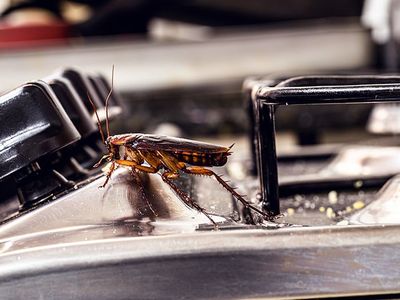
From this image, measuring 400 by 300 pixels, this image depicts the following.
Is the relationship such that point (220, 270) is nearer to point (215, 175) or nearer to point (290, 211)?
point (215, 175)

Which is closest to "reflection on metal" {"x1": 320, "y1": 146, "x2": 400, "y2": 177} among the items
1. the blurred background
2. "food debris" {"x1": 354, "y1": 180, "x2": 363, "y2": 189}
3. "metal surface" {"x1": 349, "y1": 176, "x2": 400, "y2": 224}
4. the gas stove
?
"food debris" {"x1": 354, "y1": 180, "x2": 363, "y2": 189}

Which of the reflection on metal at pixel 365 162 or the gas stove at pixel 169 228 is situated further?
the reflection on metal at pixel 365 162

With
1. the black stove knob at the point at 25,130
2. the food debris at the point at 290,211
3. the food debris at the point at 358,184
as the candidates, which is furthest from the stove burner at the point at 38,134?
the food debris at the point at 358,184

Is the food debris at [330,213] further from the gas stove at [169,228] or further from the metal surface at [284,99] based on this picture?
the metal surface at [284,99]

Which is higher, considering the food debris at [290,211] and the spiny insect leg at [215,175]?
the spiny insect leg at [215,175]

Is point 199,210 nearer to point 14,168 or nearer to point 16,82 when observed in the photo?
point 14,168

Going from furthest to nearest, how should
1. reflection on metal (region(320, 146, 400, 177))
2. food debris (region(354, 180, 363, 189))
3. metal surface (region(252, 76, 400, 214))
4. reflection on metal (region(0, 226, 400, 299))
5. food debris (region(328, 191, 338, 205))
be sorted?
reflection on metal (region(320, 146, 400, 177)) → food debris (region(354, 180, 363, 189)) → food debris (region(328, 191, 338, 205)) → metal surface (region(252, 76, 400, 214)) → reflection on metal (region(0, 226, 400, 299))

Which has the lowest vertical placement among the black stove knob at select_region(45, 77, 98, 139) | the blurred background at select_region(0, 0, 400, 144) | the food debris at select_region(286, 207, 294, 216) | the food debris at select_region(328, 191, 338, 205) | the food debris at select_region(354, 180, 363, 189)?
the blurred background at select_region(0, 0, 400, 144)

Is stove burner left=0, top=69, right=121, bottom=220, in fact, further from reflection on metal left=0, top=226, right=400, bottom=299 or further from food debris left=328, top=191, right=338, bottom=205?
food debris left=328, top=191, right=338, bottom=205
